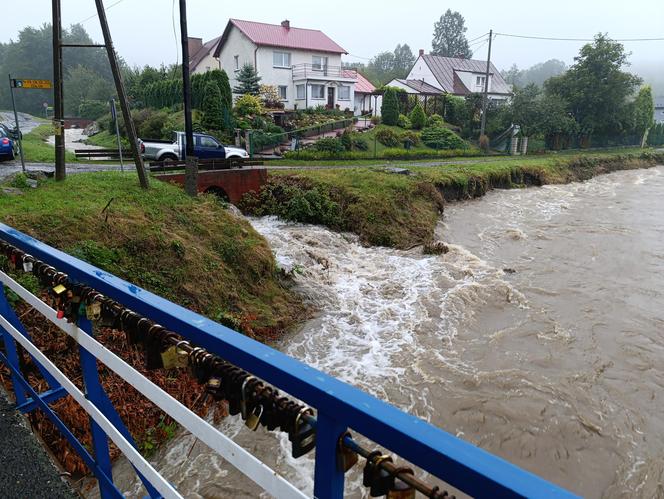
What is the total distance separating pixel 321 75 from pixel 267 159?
1906 centimetres

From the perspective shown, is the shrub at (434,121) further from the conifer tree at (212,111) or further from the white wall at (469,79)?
the conifer tree at (212,111)

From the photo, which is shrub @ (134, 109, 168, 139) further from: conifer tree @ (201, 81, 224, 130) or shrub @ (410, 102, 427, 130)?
shrub @ (410, 102, 427, 130)

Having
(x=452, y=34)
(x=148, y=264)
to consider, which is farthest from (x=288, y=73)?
(x=452, y=34)

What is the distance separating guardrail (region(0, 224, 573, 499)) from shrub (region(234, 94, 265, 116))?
30.6m

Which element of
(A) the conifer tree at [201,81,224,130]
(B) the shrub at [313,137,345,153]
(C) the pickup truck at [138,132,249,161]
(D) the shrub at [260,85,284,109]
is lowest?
(C) the pickup truck at [138,132,249,161]

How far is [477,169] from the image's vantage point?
24406 millimetres

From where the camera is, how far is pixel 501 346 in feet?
27.8

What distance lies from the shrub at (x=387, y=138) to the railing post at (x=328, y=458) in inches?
1213

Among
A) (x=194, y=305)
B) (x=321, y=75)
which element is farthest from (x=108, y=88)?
(x=194, y=305)

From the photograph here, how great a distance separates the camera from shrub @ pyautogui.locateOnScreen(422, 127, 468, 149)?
109ft

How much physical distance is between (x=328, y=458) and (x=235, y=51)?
142 ft

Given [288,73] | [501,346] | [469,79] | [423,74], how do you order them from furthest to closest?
[469,79] < [423,74] < [288,73] < [501,346]

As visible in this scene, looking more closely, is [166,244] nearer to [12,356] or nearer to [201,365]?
[12,356]

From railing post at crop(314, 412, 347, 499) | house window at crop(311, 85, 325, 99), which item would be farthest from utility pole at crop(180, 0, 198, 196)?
house window at crop(311, 85, 325, 99)
